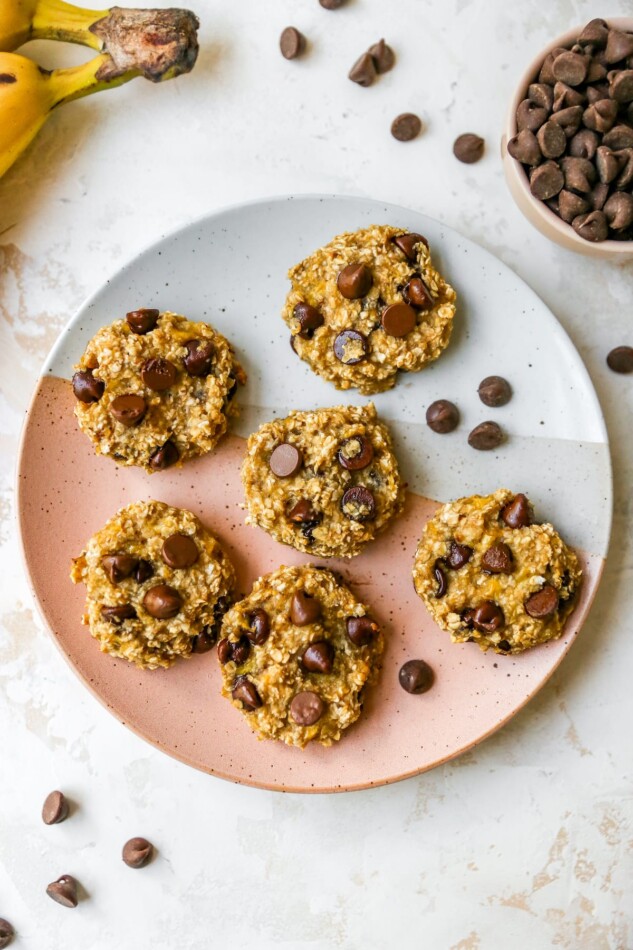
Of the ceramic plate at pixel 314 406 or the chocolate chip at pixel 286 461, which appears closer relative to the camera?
the chocolate chip at pixel 286 461

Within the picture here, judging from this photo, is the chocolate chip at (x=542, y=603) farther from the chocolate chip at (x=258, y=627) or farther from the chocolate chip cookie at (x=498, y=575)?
the chocolate chip at (x=258, y=627)

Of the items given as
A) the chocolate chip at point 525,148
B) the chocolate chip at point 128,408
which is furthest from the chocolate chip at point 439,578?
the chocolate chip at point 525,148

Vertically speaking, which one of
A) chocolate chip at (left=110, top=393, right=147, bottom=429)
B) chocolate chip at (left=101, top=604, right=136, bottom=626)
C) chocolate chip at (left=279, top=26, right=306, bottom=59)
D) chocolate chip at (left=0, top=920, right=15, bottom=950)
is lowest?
chocolate chip at (left=0, top=920, right=15, bottom=950)

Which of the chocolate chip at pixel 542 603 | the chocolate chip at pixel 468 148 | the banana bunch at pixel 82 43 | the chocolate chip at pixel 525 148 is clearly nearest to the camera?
the chocolate chip at pixel 542 603

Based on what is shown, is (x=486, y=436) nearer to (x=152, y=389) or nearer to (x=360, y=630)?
(x=360, y=630)

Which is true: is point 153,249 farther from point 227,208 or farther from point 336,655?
point 336,655

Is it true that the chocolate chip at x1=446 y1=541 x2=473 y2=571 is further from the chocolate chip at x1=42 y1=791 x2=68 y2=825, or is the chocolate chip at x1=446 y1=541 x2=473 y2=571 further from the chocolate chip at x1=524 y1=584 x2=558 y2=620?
the chocolate chip at x1=42 y1=791 x2=68 y2=825

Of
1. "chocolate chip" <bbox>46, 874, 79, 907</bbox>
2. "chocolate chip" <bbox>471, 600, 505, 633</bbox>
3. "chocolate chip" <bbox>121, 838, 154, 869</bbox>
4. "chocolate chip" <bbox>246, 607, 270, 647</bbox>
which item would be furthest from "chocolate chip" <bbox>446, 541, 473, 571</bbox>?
"chocolate chip" <bbox>46, 874, 79, 907</bbox>
